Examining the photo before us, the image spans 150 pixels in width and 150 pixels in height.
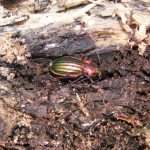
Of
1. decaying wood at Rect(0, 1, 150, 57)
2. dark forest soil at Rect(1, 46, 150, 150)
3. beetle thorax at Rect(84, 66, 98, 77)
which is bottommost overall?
dark forest soil at Rect(1, 46, 150, 150)

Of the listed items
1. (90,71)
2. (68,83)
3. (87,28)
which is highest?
(87,28)

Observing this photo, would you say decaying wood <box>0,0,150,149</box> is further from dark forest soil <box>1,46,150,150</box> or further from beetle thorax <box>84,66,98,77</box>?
beetle thorax <box>84,66,98,77</box>

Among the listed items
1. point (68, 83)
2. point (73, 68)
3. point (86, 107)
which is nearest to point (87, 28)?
point (73, 68)

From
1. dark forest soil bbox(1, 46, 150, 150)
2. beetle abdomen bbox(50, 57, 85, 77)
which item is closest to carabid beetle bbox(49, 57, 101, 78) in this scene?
beetle abdomen bbox(50, 57, 85, 77)

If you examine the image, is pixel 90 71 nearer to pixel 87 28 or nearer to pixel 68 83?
pixel 68 83

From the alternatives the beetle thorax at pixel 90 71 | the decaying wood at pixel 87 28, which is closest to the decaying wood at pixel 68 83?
the decaying wood at pixel 87 28

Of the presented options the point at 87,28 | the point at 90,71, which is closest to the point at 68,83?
the point at 90,71

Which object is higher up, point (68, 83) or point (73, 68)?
point (73, 68)

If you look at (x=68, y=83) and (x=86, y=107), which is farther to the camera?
(x=68, y=83)

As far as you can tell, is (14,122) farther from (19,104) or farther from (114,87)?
(114,87)
